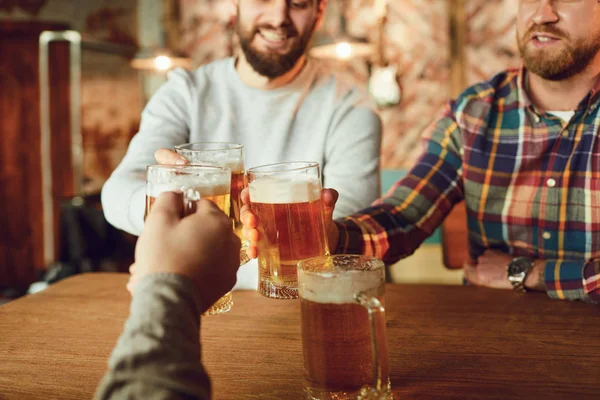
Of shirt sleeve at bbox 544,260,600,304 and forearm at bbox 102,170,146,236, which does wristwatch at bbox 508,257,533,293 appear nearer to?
shirt sleeve at bbox 544,260,600,304

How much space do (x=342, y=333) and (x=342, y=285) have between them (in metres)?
0.08

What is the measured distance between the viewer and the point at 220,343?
1.13 meters

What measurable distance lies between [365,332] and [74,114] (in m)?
4.94

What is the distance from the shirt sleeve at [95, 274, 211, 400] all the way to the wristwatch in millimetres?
1090

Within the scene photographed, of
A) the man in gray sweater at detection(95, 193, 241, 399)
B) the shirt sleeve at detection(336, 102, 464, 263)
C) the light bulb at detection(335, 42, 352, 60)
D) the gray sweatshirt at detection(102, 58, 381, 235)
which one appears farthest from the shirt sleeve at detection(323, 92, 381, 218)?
Result: the light bulb at detection(335, 42, 352, 60)

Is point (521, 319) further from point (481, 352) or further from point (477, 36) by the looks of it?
point (477, 36)

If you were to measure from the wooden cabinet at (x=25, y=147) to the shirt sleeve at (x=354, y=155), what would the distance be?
401cm

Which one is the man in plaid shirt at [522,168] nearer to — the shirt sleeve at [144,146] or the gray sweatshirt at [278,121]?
the gray sweatshirt at [278,121]

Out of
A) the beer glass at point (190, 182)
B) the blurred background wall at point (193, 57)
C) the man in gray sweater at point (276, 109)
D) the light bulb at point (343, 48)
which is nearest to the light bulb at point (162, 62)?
the blurred background wall at point (193, 57)

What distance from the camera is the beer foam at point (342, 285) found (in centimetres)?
82

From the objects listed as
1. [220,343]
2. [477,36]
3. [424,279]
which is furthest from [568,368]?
[477,36]

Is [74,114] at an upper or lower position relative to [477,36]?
lower

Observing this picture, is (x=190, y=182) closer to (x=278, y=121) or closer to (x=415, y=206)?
(x=415, y=206)

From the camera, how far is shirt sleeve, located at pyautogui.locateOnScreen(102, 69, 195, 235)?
5.41ft
